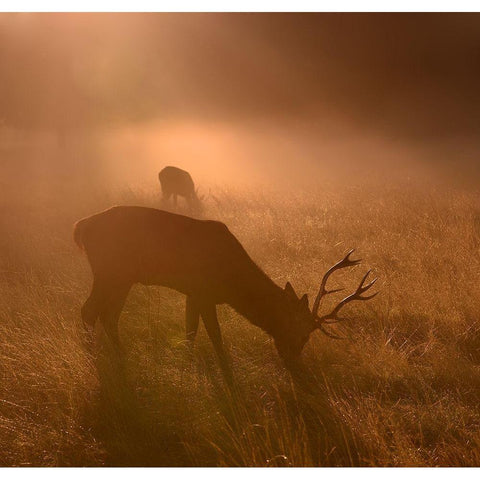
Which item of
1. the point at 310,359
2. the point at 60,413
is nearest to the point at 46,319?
the point at 60,413

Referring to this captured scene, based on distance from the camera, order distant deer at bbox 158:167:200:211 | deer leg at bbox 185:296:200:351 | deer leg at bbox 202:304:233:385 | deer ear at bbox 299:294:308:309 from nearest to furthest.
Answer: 1. deer ear at bbox 299:294:308:309
2. deer leg at bbox 202:304:233:385
3. deer leg at bbox 185:296:200:351
4. distant deer at bbox 158:167:200:211

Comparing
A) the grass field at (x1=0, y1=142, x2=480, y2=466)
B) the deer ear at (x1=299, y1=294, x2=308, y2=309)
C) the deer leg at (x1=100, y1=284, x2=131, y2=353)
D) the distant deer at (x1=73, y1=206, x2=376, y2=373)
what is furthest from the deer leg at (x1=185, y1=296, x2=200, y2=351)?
the deer ear at (x1=299, y1=294, x2=308, y2=309)

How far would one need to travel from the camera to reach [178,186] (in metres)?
13.8

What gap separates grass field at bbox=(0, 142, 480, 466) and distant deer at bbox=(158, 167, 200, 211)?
567cm

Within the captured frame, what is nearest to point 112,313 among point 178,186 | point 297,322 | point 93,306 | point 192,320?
point 93,306

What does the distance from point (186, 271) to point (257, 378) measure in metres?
1.27

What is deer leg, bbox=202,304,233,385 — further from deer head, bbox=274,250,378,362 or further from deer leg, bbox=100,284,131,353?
deer leg, bbox=100,284,131,353

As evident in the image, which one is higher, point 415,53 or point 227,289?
point 415,53

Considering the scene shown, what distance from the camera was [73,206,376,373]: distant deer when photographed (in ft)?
16.2

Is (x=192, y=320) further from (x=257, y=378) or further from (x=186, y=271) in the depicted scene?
(x=257, y=378)

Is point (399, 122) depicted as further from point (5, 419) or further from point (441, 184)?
point (5, 419)

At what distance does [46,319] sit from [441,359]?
4.26 metres

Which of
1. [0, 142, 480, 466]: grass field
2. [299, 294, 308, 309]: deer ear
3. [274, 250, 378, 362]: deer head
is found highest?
[299, 294, 308, 309]: deer ear

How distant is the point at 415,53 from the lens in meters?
16.0
